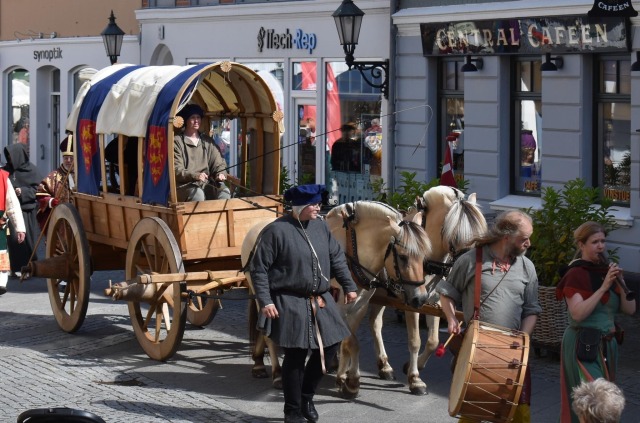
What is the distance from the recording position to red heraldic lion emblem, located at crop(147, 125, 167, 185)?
11.5m

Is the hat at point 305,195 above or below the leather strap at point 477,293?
above

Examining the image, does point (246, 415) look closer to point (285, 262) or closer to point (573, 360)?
point (285, 262)

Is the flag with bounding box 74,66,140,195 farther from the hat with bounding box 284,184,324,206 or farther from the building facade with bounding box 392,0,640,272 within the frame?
the hat with bounding box 284,184,324,206

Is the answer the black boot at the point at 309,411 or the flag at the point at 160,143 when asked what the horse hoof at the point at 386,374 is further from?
the flag at the point at 160,143

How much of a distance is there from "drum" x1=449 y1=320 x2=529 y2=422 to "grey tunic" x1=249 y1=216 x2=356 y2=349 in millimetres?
1884

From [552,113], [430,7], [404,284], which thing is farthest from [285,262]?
[430,7]

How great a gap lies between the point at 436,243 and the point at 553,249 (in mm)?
1811

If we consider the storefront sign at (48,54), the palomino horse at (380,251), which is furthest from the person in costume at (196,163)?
the storefront sign at (48,54)

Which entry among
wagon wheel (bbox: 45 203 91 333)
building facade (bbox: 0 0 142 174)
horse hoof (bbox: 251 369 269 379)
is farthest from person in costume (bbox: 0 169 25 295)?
building facade (bbox: 0 0 142 174)

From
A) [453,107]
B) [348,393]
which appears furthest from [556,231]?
[453,107]

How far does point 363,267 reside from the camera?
401 inches

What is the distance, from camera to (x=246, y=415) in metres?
9.87

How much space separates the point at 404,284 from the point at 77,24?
64.1 ft

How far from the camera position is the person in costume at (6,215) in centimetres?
1502
